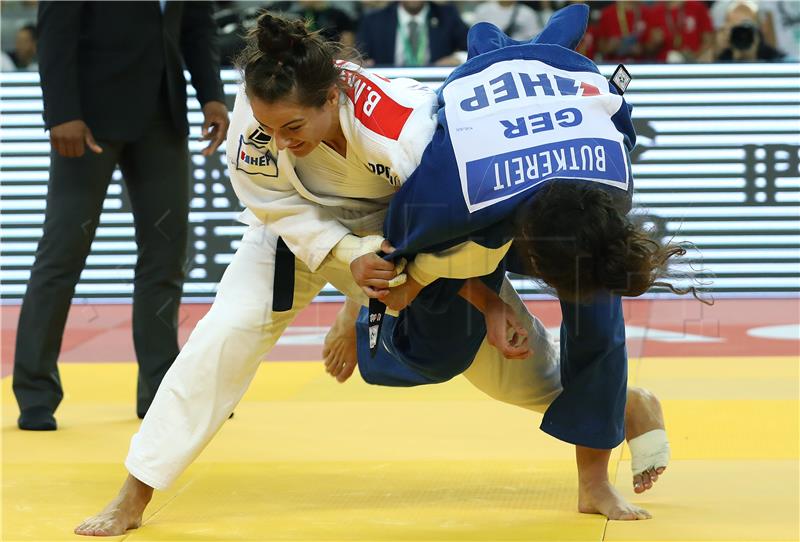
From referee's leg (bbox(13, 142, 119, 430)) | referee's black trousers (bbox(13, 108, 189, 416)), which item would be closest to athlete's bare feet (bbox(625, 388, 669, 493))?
referee's black trousers (bbox(13, 108, 189, 416))

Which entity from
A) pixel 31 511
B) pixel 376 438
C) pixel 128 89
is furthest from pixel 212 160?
pixel 31 511

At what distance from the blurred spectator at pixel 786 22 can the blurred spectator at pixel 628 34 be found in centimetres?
93

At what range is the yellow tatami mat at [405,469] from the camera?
316 centimetres

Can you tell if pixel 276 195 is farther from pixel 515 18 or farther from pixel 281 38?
pixel 515 18

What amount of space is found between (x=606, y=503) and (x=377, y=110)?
1.24 meters

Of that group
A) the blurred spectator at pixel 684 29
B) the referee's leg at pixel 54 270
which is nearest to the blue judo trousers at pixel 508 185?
the referee's leg at pixel 54 270

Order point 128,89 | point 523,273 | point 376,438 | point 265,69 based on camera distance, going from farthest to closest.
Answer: point 128,89 < point 376,438 < point 523,273 < point 265,69

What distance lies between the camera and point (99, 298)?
25.2 ft

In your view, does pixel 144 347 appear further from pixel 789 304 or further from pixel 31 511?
pixel 789 304

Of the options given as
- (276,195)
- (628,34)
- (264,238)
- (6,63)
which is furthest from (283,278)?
(6,63)

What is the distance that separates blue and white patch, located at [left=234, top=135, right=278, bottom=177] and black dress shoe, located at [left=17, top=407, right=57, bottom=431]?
183 cm

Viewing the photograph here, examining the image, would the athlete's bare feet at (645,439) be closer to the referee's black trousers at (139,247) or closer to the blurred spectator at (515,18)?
the referee's black trousers at (139,247)

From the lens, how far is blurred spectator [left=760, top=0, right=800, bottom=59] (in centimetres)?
854

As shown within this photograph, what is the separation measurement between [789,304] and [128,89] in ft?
14.8
